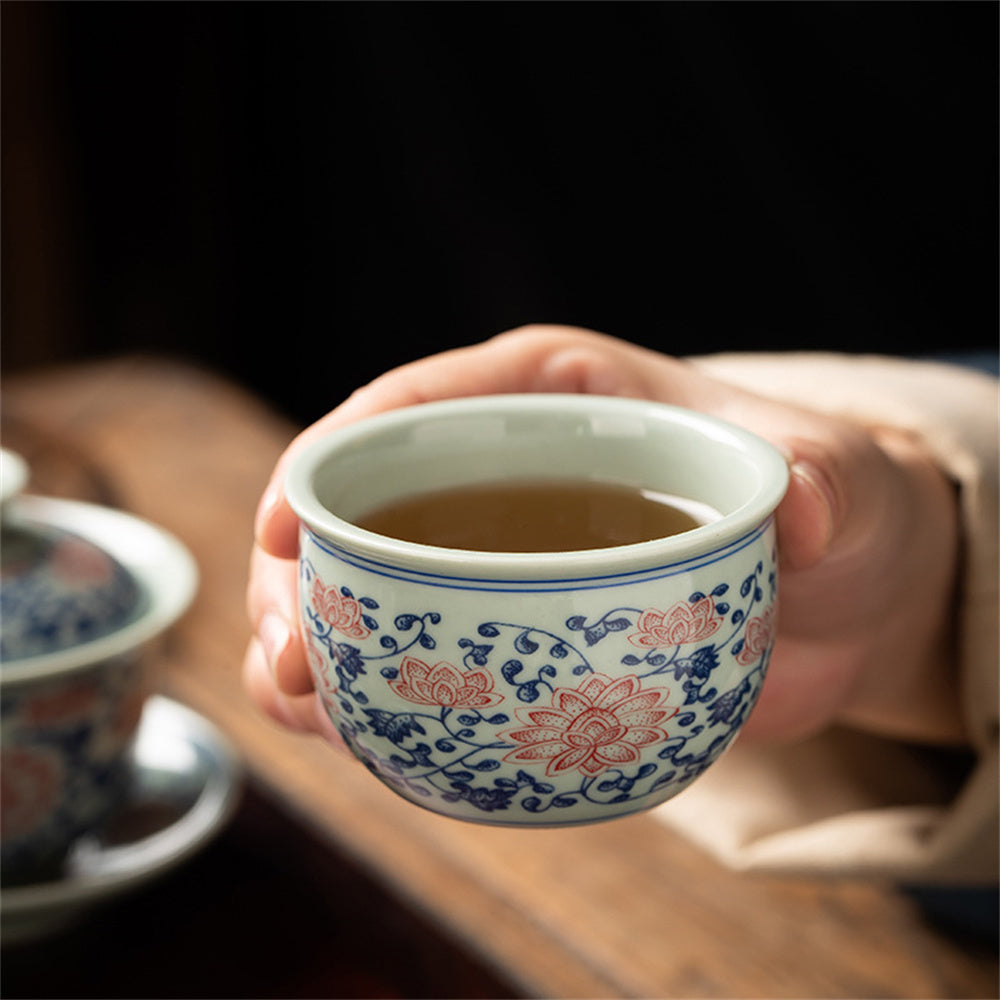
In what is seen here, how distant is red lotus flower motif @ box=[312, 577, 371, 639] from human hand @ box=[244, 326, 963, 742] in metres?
0.12

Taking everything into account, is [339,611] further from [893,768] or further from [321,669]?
[893,768]

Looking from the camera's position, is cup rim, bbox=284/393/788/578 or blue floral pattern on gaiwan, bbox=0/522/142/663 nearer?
cup rim, bbox=284/393/788/578

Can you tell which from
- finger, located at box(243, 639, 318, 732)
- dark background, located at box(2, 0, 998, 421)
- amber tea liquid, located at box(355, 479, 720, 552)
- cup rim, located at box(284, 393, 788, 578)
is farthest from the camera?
dark background, located at box(2, 0, 998, 421)

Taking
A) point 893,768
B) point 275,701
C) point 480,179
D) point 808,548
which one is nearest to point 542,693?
point 808,548

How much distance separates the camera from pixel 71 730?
2.63 ft

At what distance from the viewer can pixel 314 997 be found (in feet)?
2.46

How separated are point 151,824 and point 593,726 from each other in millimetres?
548

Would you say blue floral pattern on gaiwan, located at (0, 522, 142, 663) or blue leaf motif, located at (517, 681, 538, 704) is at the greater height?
blue leaf motif, located at (517, 681, 538, 704)

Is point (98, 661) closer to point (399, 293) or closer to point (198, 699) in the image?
point (198, 699)

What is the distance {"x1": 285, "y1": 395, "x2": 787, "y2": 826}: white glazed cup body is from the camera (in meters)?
0.46

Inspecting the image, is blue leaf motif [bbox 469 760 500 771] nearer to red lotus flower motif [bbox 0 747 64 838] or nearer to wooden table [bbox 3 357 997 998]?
wooden table [bbox 3 357 997 998]

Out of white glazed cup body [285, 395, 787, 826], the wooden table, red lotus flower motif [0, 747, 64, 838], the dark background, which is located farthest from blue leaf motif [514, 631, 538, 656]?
Answer: the dark background

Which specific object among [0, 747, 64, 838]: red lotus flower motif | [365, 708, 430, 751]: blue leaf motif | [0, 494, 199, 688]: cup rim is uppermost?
[365, 708, 430, 751]: blue leaf motif

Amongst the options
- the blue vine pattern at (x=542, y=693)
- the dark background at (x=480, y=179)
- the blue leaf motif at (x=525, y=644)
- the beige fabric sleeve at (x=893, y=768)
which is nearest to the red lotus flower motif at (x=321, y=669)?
the blue vine pattern at (x=542, y=693)
